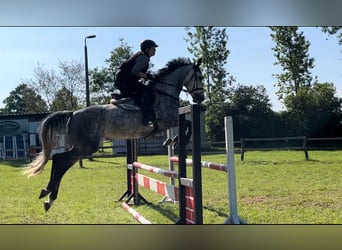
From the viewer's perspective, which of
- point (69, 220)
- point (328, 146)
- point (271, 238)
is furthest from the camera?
point (328, 146)

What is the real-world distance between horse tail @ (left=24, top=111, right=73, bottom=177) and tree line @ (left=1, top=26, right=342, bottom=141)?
0.42 ft

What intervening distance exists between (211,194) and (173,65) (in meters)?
1.11

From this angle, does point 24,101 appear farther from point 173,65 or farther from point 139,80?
point 173,65

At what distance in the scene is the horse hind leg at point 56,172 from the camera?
11.7ft

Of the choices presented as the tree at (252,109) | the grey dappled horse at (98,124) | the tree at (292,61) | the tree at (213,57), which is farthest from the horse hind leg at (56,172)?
the tree at (292,61)

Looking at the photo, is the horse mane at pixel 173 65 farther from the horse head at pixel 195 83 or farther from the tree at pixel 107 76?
the tree at pixel 107 76

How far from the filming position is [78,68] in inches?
147

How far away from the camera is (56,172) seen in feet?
11.7

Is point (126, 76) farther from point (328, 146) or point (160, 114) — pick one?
point (328, 146)

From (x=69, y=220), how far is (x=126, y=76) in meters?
1.13

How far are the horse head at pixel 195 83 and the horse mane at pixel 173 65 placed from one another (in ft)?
0.27

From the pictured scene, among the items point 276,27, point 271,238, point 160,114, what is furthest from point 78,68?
point 271,238

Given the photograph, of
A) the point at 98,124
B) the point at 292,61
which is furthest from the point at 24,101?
the point at 292,61

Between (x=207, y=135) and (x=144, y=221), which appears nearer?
(x=144, y=221)
